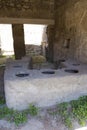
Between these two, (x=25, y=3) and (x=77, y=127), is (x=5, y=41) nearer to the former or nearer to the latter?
(x=25, y=3)

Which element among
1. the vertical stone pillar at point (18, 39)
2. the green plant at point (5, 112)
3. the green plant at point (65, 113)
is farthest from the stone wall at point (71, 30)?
the green plant at point (5, 112)

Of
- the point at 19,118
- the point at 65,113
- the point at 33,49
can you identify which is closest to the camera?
the point at 19,118

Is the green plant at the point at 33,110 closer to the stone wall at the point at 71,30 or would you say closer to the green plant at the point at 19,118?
the green plant at the point at 19,118

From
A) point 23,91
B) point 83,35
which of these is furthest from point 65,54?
point 23,91

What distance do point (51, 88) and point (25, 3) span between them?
519cm

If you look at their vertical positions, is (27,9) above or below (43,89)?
above

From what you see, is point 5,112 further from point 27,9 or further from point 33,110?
point 27,9

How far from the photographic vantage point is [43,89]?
3.45 m

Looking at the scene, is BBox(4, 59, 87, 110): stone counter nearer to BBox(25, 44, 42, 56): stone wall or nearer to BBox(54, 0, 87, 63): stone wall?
BBox(54, 0, 87, 63): stone wall

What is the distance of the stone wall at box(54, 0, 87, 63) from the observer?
4969 millimetres

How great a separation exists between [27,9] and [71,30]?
265 centimetres

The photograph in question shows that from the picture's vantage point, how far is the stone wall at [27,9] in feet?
23.2

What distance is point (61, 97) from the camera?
359 centimetres

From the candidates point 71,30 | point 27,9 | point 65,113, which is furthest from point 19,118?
point 27,9
